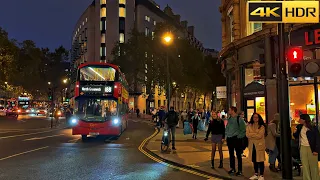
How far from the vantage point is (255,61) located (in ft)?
66.5

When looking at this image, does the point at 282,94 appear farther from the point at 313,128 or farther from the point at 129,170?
the point at 129,170

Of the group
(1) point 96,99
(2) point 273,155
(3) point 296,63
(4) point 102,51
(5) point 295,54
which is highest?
(4) point 102,51

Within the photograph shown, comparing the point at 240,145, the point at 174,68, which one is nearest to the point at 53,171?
the point at 240,145

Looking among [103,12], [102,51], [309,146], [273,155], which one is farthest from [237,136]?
[103,12]

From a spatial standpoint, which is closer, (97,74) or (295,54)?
(295,54)

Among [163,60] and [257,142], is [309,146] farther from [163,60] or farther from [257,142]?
[163,60]

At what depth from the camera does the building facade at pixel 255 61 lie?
16766 mm

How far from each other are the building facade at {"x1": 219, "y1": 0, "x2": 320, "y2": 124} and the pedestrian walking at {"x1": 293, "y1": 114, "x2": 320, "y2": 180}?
6506mm

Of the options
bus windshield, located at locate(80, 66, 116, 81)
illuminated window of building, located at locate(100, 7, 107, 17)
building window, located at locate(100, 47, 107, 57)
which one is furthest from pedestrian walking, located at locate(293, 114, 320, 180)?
illuminated window of building, located at locate(100, 7, 107, 17)

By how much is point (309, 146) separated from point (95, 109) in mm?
13736

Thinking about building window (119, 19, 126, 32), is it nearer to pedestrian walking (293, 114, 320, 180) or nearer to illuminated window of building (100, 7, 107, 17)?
illuminated window of building (100, 7, 107, 17)

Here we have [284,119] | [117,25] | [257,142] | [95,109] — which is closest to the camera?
[284,119]

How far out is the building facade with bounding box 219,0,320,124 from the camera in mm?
16766

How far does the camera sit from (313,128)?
7805 mm
